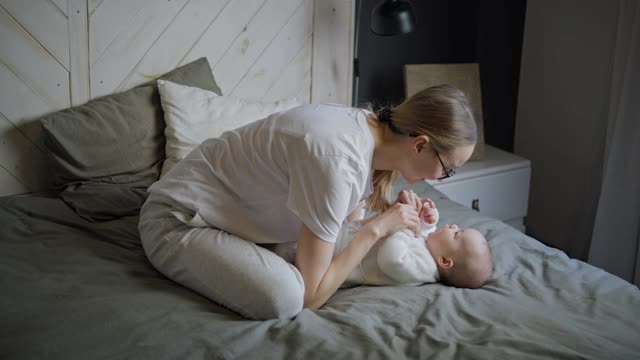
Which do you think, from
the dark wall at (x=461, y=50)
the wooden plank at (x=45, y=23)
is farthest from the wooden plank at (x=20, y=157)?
the dark wall at (x=461, y=50)

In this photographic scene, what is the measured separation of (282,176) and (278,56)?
3.39 feet

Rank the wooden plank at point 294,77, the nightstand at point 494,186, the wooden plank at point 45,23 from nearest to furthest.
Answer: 1. the wooden plank at point 45,23
2. the wooden plank at point 294,77
3. the nightstand at point 494,186

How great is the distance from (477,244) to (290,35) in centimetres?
115

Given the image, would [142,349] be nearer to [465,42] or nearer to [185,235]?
[185,235]

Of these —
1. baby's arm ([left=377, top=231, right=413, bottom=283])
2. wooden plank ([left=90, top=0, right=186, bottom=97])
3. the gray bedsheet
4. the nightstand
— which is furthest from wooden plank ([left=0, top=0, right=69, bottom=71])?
the nightstand

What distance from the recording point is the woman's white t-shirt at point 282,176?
1388 millimetres

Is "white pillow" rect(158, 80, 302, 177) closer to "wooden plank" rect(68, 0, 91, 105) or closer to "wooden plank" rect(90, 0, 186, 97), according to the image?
"wooden plank" rect(90, 0, 186, 97)

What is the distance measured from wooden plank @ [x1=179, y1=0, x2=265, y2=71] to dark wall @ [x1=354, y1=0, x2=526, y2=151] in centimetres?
60

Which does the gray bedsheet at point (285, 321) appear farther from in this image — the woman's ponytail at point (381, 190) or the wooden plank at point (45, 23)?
the wooden plank at point (45, 23)

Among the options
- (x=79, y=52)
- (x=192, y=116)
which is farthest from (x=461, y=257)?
(x=79, y=52)

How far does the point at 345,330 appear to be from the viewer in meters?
1.34

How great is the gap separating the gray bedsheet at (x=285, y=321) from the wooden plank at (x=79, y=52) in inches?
17.8

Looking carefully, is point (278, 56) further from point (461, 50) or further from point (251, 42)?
point (461, 50)

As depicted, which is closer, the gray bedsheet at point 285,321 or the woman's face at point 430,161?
the gray bedsheet at point 285,321
